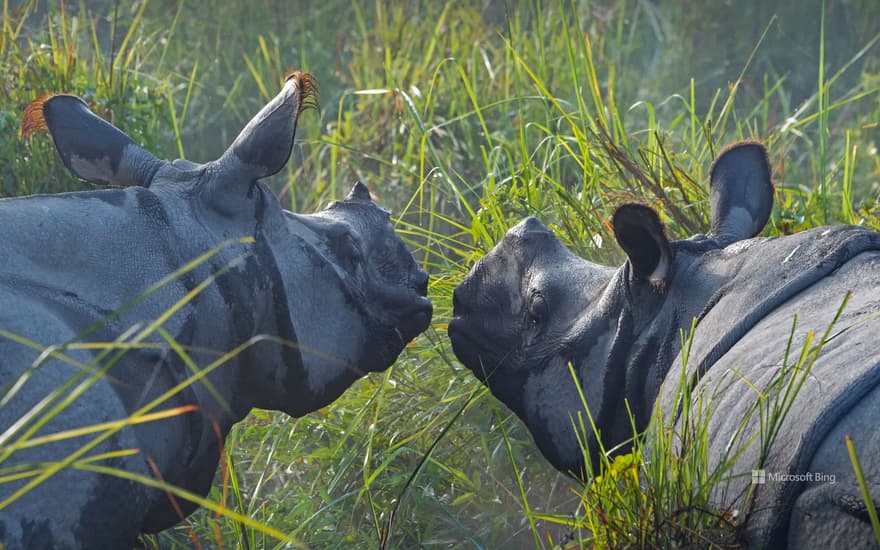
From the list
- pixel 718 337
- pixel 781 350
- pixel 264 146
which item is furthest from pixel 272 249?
pixel 781 350

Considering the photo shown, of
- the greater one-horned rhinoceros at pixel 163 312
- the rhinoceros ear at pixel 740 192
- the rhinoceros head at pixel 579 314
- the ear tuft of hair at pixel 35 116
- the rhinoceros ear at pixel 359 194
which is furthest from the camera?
the rhinoceros ear at pixel 359 194

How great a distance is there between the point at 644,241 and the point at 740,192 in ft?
1.48

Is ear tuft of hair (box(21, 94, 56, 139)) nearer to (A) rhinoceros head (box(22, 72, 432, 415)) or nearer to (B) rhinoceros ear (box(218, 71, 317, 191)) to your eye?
(A) rhinoceros head (box(22, 72, 432, 415))

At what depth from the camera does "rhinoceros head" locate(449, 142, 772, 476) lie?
2.91m

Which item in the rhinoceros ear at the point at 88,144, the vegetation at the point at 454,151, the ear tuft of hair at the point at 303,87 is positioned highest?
the ear tuft of hair at the point at 303,87

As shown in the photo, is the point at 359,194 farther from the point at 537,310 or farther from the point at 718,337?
the point at 718,337

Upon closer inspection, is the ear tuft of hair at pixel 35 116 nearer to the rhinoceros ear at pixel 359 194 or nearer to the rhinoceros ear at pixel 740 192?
the rhinoceros ear at pixel 359 194

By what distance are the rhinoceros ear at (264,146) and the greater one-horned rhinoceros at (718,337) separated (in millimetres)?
740

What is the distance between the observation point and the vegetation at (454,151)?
3.48m

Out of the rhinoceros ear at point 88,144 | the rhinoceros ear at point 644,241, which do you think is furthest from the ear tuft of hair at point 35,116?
the rhinoceros ear at point 644,241

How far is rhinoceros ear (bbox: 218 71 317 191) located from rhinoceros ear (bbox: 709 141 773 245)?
105cm

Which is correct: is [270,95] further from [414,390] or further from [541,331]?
[541,331]

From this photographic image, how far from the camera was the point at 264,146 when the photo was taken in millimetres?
2832

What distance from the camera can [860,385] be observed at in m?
2.18
